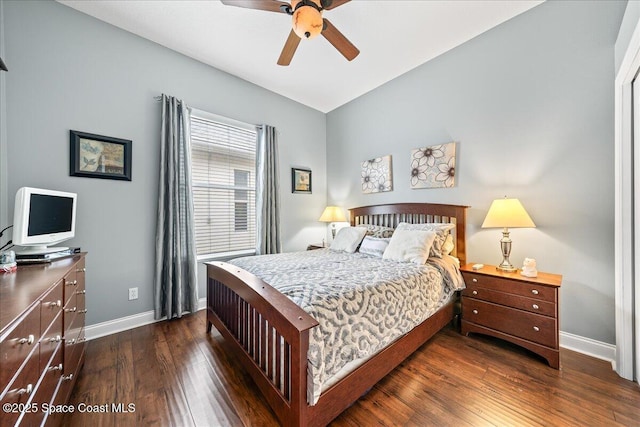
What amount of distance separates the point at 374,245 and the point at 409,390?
1.45 metres

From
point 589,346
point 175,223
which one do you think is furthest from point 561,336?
point 175,223

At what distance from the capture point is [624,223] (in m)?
1.75

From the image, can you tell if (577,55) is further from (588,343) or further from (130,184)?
(130,184)

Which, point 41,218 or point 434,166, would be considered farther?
point 434,166

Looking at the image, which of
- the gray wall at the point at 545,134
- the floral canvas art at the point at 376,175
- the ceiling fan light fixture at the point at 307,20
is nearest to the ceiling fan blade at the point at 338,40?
the ceiling fan light fixture at the point at 307,20

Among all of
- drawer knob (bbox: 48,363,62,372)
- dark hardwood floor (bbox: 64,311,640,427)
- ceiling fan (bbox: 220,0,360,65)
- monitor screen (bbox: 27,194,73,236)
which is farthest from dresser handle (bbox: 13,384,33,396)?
ceiling fan (bbox: 220,0,360,65)

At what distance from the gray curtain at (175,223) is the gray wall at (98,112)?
5.3 inches

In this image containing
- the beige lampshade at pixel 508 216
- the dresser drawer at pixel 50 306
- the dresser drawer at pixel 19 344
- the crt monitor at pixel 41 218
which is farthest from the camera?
the beige lampshade at pixel 508 216

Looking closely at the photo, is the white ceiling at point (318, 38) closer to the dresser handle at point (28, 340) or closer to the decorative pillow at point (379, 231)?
the decorative pillow at point (379, 231)

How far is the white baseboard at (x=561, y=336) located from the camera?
198 centimetres

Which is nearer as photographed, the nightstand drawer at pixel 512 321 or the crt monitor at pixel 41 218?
the crt monitor at pixel 41 218

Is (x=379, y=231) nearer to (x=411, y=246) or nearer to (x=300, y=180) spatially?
(x=411, y=246)

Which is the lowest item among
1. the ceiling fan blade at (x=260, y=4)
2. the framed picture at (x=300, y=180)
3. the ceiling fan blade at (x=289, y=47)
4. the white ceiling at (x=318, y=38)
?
the framed picture at (x=300, y=180)

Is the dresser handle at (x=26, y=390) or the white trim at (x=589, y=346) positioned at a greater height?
the dresser handle at (x=26, y=390)
